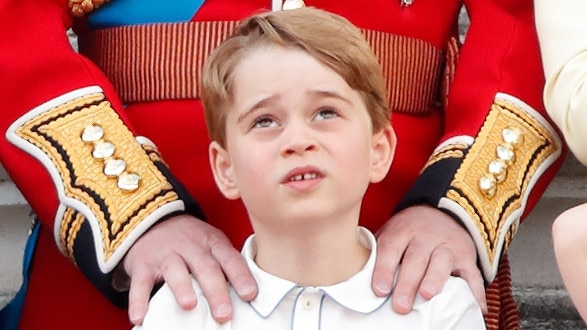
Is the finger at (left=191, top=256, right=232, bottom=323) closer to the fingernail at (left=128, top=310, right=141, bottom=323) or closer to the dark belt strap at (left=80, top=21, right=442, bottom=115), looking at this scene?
the fingernail at (left=128, top=310, right=141, bottom=323)

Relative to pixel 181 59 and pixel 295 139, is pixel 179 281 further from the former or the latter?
pixel 181 59

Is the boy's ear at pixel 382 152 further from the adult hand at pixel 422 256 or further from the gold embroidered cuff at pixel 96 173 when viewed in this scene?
the gold embroidered cuff at pixel 96 173

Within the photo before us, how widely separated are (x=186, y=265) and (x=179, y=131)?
0.69 ft

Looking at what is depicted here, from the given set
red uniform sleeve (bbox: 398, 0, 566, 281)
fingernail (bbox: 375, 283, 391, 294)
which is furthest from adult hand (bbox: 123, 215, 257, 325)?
red uniform sleeve (bbox: 398, 0, 566, 281)

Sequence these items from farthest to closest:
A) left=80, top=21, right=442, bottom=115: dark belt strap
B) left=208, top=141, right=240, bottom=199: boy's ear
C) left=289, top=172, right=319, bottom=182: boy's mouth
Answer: left=80, top=21, right=442, bottom=115: dark belt strap
left=208, top=141, right=240, bottom=199: boy's ear
left=289, top=172, right=319, bottom=182: boy's mouth

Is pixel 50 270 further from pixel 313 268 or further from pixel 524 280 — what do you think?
pixel 524 280

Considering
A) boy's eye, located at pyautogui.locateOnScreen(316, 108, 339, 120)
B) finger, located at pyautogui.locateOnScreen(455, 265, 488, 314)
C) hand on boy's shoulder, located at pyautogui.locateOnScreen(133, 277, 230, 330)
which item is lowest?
finger, located at pyautogui.locateOnScreen(455, 265, 488, 314)

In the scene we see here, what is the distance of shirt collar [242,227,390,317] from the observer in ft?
4.12

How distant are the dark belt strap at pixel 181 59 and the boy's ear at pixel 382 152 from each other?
0.54 ft

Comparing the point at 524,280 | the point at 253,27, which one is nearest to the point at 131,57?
the point at 253,27

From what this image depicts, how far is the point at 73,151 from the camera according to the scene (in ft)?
4.58

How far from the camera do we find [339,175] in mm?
1231

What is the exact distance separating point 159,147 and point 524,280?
2.60 feet

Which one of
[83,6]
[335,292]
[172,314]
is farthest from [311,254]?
[83,6]
